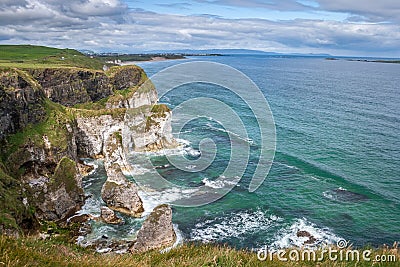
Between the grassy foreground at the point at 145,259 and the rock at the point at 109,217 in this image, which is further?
the rock at the point at 109,217

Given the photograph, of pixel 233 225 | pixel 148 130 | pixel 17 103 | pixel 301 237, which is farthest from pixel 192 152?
pixel 301 237

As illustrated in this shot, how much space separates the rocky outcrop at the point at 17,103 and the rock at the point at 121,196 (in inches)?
563

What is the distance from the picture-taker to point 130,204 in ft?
125

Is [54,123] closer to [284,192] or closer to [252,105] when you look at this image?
[284,192]

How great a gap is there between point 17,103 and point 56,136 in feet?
21.1

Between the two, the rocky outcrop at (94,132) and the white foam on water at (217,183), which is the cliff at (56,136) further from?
the white foam on water at (217,183)

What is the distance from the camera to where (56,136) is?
45.1 meters

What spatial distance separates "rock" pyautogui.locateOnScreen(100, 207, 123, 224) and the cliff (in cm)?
231

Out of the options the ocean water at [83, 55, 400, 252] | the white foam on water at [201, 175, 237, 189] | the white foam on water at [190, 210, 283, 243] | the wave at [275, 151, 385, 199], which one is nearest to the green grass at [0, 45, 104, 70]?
the ocean water at [83, 55, 400, 252]

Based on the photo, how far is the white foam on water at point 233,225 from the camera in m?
33.4

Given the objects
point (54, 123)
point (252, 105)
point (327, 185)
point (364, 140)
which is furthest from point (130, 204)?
point (252, 105)

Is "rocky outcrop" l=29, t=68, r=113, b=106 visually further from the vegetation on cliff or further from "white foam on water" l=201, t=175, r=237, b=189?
"white foam on water" l=201, t=175, r=237, b=189

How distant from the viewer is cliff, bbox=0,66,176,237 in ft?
117

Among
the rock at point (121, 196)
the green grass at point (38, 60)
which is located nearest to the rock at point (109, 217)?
the rock at point (121, 196)
